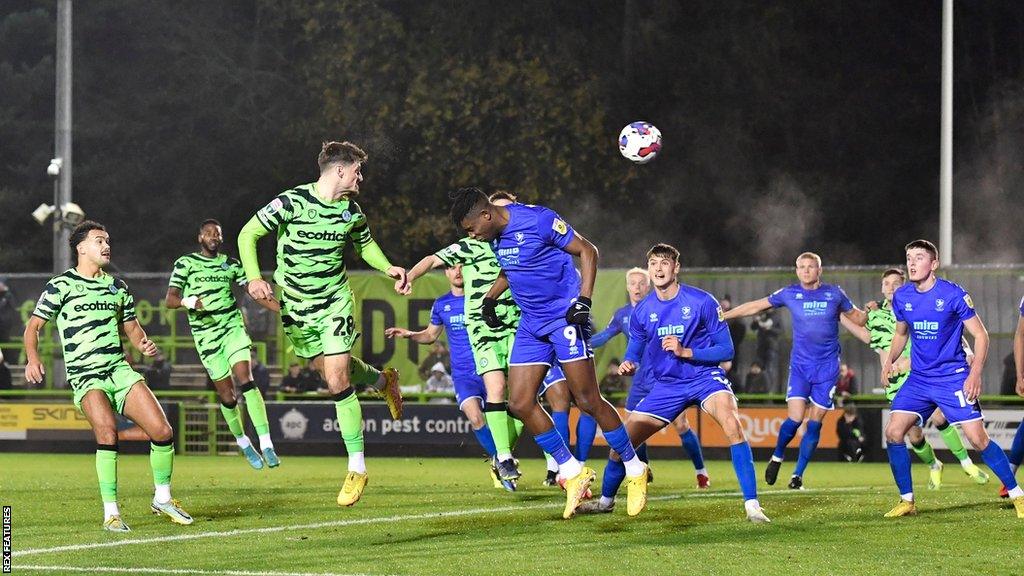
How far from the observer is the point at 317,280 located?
11.2m

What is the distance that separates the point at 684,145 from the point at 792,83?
9.14ft

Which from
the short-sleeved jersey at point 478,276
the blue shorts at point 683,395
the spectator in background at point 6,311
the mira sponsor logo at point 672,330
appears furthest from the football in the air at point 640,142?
the spectator in background at point 6,311

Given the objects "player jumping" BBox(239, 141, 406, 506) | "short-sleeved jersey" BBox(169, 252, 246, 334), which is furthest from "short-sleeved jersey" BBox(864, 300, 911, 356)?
"player jumping" BBox(239, 141, 406, 506)

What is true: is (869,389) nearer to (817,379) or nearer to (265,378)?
(817,379)

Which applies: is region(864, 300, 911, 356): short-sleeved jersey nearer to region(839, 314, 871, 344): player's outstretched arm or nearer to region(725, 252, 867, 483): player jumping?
region(839, 314, 871, 344): player's outstretched arm

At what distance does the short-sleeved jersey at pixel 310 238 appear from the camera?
11125 millimetres

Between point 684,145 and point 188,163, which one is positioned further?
point 188,163

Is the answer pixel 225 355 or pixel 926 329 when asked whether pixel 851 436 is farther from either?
pixel 225 355

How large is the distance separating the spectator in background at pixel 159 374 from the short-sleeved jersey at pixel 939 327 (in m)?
14.0

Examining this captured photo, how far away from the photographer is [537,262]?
425 inches

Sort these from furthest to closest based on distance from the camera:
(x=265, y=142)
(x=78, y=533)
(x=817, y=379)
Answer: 1. (x=265, y=142)
2. (x=817, y=379)
3. (x=78, y=533)

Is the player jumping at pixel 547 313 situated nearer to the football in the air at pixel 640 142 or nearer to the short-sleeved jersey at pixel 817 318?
the short-sleeved jersey at pixel 817 318

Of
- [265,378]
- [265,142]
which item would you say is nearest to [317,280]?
[265,378]

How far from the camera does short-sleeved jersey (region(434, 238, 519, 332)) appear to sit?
13102 millimetres
